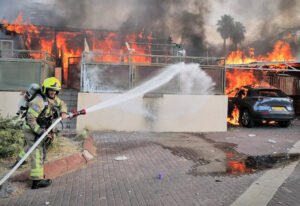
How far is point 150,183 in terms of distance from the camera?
14.1 feet

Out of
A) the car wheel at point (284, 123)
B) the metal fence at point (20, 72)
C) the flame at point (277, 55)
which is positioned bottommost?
the car wheel at point (284, 123)

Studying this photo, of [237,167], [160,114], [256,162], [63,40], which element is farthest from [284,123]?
[63,40]

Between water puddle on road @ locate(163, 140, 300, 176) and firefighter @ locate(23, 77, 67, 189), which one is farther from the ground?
firefighter @ locate(23, 77, 67, 189)

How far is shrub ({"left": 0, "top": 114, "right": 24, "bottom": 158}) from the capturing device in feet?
16.1

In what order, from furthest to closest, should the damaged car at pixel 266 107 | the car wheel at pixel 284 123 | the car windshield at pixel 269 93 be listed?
the car wheel at pixel 284 123 → the car windshield at pixel 269 93 → the damaged car at pixel 266 107

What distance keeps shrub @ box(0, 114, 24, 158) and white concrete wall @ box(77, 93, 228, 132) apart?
2.81m

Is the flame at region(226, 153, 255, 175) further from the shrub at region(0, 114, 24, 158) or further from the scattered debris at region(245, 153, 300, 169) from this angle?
the shrub at region(0, 114, 24, 158)

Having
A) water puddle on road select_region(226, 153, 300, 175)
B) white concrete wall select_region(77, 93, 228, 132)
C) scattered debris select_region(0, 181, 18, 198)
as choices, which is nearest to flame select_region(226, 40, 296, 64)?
white concrete wall select_region(77, 93, 228, 132)

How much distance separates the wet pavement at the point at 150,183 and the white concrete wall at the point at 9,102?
3484 millimetres

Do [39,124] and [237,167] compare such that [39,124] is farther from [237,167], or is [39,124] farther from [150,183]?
[237,167]

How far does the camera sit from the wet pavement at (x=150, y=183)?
362 centimetres

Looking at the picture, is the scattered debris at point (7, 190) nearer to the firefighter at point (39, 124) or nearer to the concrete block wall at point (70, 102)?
Result: the firefighter at point (39, 124)

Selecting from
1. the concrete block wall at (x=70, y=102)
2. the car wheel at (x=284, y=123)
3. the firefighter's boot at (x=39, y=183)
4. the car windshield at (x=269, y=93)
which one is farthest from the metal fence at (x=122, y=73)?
the firefighter's boot at (x=39, y=183)

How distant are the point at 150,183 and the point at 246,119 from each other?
24.0 feet
